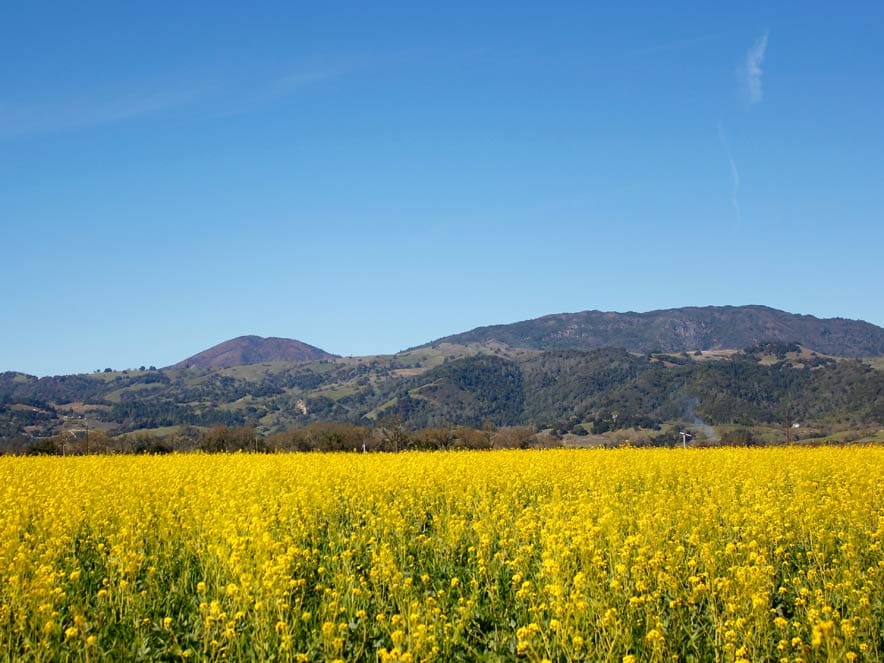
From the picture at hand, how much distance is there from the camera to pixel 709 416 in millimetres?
165250

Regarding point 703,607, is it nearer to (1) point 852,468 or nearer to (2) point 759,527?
(2) point 759,527

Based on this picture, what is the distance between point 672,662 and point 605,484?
12352mm

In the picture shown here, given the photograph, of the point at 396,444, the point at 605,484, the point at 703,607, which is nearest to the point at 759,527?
the point at 703,607

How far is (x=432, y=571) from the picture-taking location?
9875 mm

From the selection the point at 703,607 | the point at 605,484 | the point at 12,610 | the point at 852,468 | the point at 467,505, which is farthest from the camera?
the point at 852,468

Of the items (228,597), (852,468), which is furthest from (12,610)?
(852,468)

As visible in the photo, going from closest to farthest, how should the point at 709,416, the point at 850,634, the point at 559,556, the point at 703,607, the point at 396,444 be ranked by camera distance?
the point at 850,634 → the point at 559,556 → the point at 703,607 → the point at 396,444 → the point at 709,416

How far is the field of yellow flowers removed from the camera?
653 centimetres

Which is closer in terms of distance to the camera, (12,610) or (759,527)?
(12,610)

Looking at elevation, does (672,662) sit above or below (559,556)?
below

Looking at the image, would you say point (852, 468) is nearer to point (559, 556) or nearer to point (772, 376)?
point (559, 556)

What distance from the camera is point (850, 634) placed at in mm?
5992

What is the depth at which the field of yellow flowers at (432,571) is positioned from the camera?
21.4 ft

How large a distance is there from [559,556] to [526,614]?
67cm
